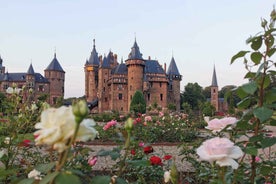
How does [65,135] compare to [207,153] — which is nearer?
[65,135]

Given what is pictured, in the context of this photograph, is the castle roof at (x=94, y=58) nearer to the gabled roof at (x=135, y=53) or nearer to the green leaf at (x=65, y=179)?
the gabled roof at (x=135, y=53)

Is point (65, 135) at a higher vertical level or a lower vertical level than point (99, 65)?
lower

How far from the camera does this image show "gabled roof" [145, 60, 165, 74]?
4562 cm

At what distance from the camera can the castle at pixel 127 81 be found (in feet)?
139

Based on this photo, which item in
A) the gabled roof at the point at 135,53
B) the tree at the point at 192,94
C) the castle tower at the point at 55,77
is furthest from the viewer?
the tree at the point at 192,94

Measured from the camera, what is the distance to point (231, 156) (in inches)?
38.6

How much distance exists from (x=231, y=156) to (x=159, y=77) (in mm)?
44332

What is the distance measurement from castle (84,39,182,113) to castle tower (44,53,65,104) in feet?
18.8

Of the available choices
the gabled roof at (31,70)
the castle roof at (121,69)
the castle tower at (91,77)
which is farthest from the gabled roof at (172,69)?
the gabled roof at (31,70)

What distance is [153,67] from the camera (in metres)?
46.2

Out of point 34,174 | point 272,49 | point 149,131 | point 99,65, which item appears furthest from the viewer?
point 99,65

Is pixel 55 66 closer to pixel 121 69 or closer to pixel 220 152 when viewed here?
pixel 121 69

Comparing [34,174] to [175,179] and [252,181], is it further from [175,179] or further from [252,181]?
[252,181]

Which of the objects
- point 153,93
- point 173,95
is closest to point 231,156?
point 153,93
